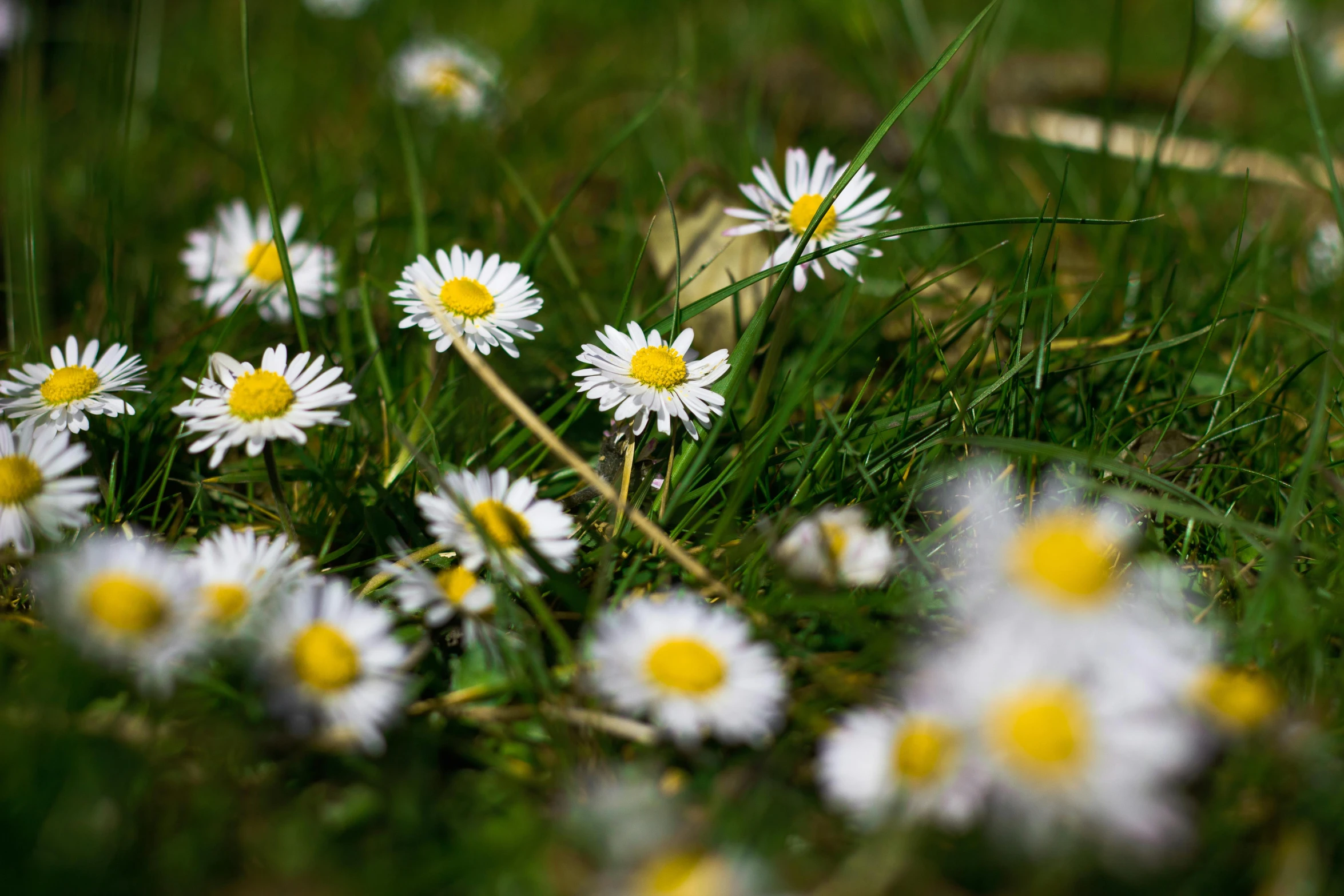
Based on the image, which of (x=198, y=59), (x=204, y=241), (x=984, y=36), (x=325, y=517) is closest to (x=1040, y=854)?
(x=325, y=517)

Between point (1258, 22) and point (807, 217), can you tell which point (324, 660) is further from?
point (1258, 22)

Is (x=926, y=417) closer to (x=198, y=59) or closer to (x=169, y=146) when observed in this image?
(x=169, y=146)

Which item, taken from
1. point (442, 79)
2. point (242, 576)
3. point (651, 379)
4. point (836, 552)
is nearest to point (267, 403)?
point (242, 576)

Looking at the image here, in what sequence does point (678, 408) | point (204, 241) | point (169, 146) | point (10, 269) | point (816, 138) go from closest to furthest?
point (678, 408) → point (10, 269) → point (204, 241) → point (169, 146) → point (816, 138)

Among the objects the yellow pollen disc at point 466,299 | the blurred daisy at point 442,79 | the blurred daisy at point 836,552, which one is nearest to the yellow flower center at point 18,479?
the yellow pollen disc at point 466,299

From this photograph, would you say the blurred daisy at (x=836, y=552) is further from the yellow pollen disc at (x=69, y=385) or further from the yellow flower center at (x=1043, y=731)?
the yellow pollen disc at (x=69, y=385)

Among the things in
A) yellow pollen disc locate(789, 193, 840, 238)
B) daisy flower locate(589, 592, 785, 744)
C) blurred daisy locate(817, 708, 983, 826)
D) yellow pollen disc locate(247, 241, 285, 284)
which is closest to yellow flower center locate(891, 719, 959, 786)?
blurred daisy locate(817, 708, 983, 826)
